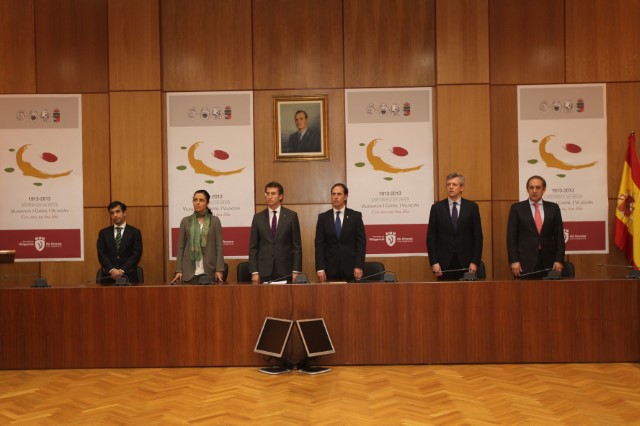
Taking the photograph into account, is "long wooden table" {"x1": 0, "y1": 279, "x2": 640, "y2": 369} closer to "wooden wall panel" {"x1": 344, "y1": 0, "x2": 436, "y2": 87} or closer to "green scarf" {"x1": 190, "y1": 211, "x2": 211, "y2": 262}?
"green scarf" {"x1": 190, "y1": 211, "x2": 211, "y2": 262}

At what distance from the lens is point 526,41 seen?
633 centimetres

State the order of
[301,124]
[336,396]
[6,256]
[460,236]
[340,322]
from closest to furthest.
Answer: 1. [336,396]
2. [6,256]
3. [340,322]
4. [460,236]
5. [301,124]

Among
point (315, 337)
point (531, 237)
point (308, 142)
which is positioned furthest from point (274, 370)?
point (308, 142)

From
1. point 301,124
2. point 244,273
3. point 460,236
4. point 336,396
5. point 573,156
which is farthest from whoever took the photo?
point 301,124

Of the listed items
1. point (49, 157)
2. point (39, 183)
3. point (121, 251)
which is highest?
point (49, 157)

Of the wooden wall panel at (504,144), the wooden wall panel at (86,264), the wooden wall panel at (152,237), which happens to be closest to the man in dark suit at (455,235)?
the wooden wall panel at (504,144)

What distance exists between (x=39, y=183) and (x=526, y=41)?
567cm

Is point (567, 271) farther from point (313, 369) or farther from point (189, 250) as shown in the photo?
point (189, 250)

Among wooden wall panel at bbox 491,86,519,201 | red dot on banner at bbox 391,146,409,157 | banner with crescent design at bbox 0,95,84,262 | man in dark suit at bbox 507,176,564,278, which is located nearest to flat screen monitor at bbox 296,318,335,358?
man in dark suit at bbox 507,176,564,278

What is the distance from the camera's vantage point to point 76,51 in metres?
6.46

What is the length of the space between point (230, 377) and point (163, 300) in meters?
0.83

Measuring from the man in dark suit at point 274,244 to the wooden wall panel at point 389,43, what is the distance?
2.20 meters

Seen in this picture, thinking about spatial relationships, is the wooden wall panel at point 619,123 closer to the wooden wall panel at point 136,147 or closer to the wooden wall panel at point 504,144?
the wooden wall panel at point 504,144

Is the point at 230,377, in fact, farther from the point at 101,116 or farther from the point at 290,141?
the point at 101,116
